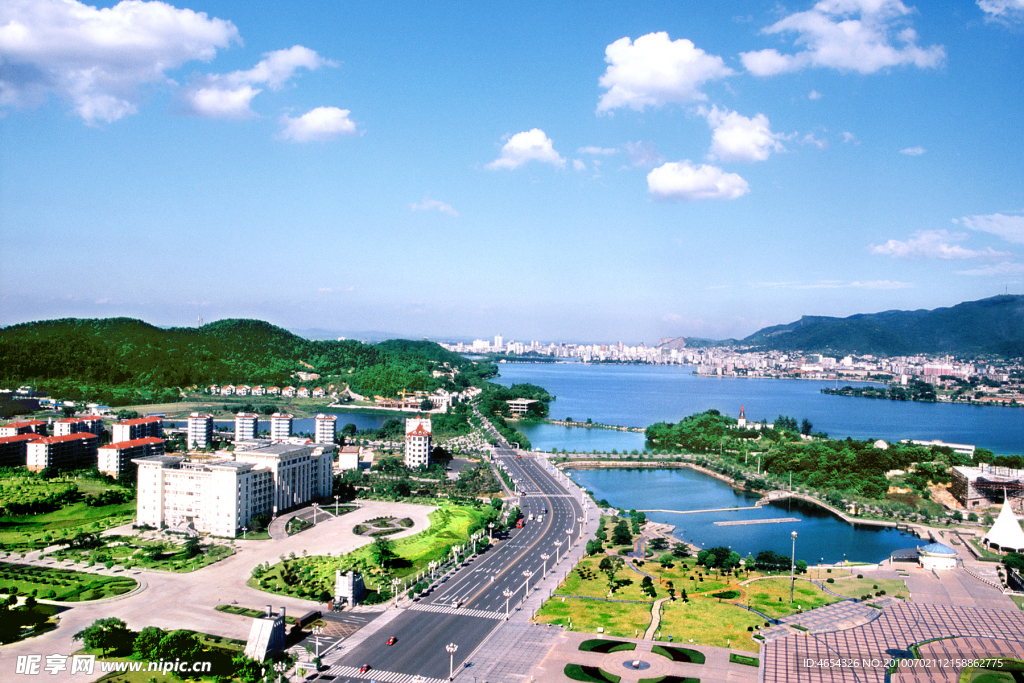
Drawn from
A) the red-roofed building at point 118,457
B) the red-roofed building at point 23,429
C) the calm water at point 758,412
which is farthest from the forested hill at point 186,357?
the red-roofed building at point 118,457

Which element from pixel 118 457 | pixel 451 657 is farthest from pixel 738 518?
pixel 118 457

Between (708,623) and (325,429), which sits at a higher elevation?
(325,429)

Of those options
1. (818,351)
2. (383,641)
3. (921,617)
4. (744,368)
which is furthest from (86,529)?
(818,351)

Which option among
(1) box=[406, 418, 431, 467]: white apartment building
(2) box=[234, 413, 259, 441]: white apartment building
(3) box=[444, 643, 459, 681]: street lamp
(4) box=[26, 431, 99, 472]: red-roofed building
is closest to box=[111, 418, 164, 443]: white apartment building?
(4) box=[26, 431, 99, 472]: red-roofed building

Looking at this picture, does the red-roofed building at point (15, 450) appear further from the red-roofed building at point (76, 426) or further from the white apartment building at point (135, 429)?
the white apartment building at point (135, 429)

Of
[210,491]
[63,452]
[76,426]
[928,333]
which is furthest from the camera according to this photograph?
[928,333]

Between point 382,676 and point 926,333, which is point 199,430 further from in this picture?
point 926,333
